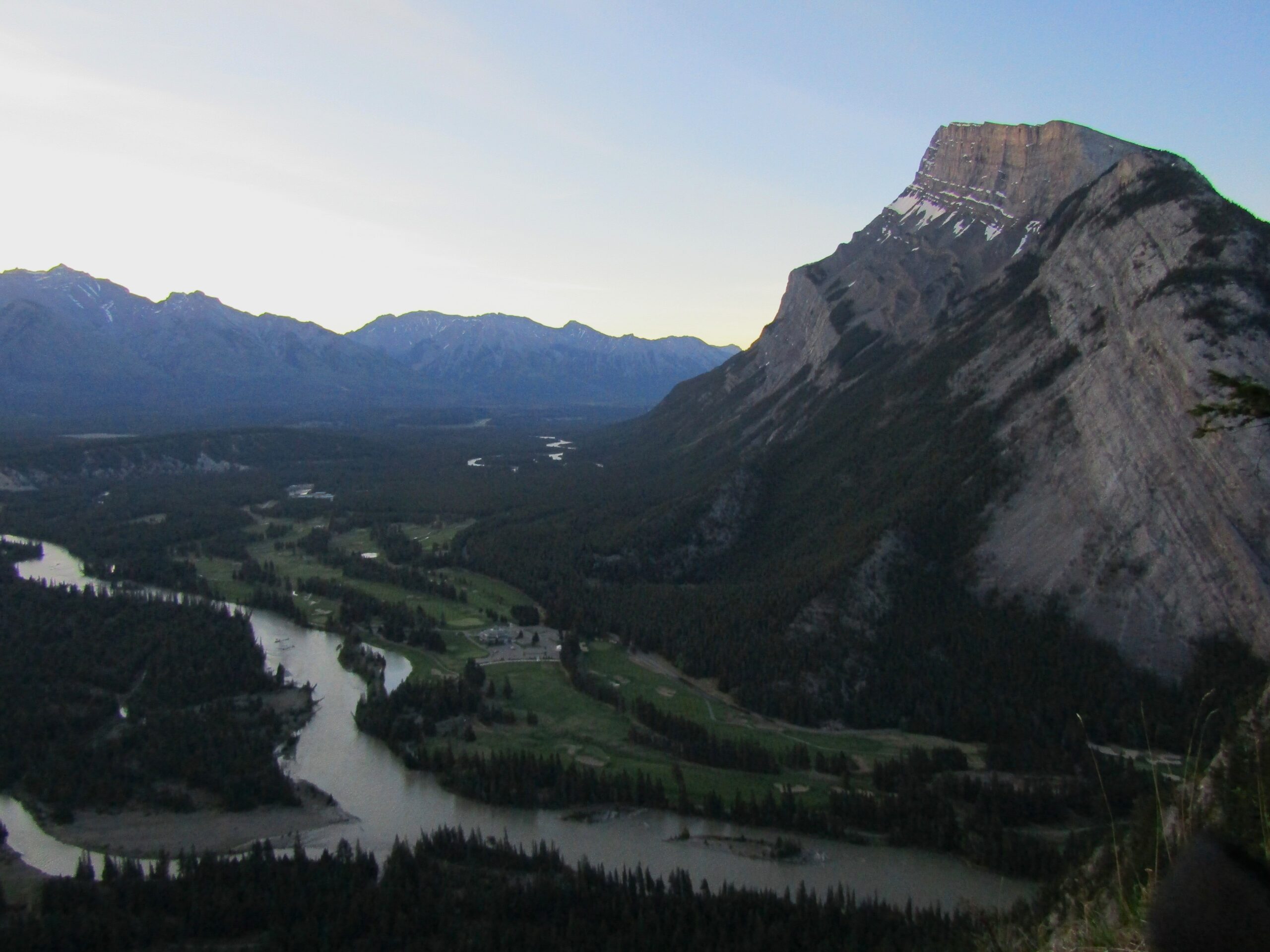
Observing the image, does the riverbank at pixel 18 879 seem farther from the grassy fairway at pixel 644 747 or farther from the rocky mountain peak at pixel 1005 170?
the rocky mountain peak at pixel 1005 170

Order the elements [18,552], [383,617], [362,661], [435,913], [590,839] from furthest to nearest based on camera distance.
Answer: [18,552], [383,617], [362,661], [590,839], [435,913]

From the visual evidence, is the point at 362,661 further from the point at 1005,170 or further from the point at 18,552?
the point at 1005,170

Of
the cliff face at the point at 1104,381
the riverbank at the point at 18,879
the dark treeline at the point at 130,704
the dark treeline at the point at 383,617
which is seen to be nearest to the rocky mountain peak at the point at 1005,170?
the cliff face at the point at 1104,381

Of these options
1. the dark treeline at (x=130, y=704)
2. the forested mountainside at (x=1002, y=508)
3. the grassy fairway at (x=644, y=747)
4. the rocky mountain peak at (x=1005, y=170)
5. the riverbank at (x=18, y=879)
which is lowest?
the riverbank at (x=18, y=879)

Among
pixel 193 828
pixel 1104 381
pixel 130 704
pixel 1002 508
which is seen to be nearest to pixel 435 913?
pixel 193 828

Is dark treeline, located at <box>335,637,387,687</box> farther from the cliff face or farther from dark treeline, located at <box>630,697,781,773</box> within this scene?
the cliff face

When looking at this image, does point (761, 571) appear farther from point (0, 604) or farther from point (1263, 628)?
point (0, 604)

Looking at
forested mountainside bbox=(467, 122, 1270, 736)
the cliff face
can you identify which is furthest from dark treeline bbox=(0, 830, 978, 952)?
the cliff face
